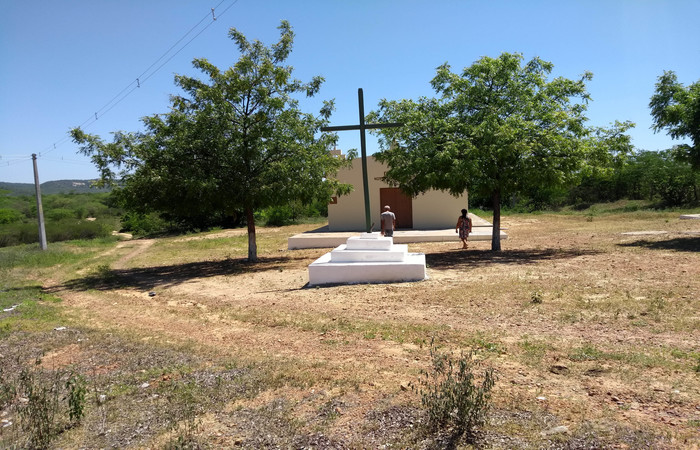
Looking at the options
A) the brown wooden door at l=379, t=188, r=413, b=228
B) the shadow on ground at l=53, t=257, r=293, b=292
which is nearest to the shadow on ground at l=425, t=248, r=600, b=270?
the shadow on ground at l=53, t=257, r=293, b=292

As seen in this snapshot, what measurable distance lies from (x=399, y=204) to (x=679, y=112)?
1016cm

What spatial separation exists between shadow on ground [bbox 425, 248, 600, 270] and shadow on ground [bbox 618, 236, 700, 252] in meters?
1.50

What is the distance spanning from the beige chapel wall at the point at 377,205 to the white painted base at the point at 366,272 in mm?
10130

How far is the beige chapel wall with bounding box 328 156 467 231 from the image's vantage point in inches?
790

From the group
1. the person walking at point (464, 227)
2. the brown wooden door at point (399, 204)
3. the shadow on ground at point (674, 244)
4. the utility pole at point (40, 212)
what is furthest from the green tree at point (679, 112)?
the utility pole at point (40, 212)

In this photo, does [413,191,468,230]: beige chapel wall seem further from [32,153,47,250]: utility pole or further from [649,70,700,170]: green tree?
[32,153,47,250]: utility pole

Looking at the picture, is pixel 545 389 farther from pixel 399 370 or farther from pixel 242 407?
pixel 242 407

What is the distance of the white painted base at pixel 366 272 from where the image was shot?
990cm

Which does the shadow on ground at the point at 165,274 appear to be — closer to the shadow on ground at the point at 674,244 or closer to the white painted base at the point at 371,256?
the white painted base at the point at 371,256

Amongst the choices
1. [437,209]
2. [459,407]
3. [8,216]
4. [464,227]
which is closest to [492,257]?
[464,227]

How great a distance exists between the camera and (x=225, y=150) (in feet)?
42.4

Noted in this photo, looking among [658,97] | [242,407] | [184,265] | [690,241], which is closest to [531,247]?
[690,241]

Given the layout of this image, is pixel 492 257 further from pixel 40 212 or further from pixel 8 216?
pixel 8 216

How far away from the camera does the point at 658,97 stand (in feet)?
45.9
